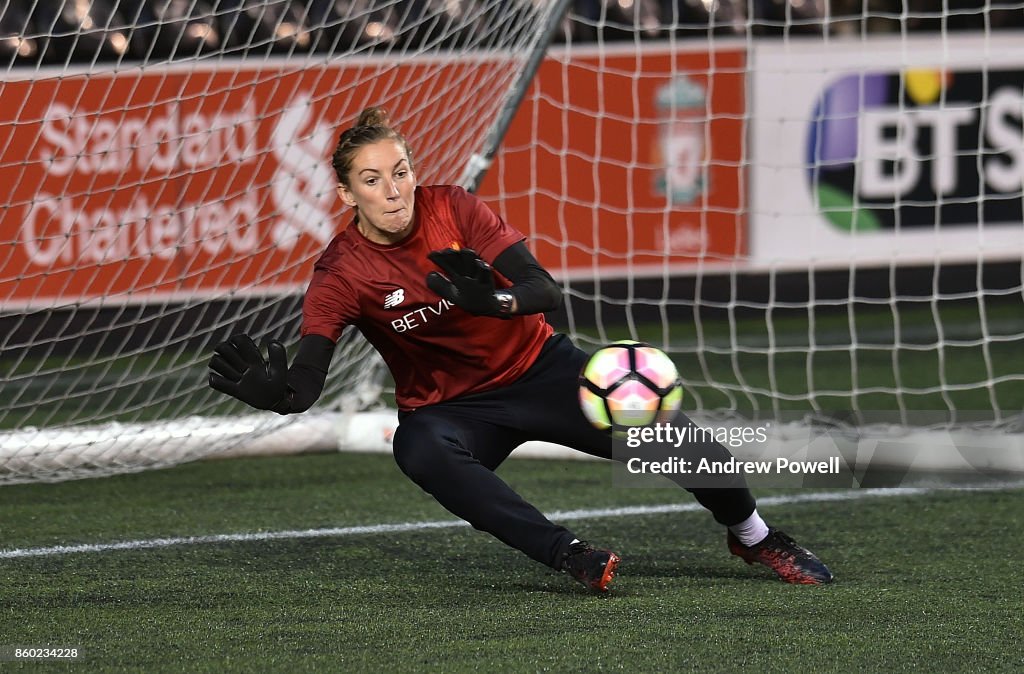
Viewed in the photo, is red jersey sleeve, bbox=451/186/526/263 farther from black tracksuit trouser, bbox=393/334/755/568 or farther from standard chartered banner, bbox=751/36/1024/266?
standard chartered banner, bbox=751/36/1024/266

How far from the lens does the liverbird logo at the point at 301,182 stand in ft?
19.8

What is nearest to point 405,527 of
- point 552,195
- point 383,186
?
point 383,186

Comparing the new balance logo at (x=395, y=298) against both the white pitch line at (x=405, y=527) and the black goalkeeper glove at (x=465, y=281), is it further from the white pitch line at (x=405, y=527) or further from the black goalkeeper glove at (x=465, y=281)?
the white pitch line at (x=405, y=527)

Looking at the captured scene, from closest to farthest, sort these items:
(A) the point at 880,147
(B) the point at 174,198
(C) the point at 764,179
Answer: (B) the point at 174,198 → (A) the point at 880,147 → (C) the point at 764,179

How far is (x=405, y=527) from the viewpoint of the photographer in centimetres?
472

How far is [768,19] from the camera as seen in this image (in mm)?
9922

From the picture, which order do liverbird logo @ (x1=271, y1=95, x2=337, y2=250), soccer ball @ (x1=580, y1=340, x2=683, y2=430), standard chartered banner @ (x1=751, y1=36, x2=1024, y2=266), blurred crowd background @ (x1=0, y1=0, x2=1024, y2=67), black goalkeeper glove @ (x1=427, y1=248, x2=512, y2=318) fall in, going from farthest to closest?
standard chartered banner @ (x1=751, y1=36, x2=1024, y2=266) → liverbird logo @ (x1=271, y1=95, x2=337, y2=250) → blurred crowd background @ (x1=0, y1=0, x2=1024, y2=67) → soccer ball @ (x1=580, y1=340, x2=683, y2=430) → black goalkeeper glove @ (x1=427, y1=248, x2=512, y2=318)

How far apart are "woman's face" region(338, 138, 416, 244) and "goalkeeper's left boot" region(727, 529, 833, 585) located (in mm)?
1188

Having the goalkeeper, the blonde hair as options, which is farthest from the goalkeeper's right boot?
the blonde hair

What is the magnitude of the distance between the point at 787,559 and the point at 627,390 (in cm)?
58

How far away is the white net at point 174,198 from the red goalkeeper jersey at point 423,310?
1.44 meters

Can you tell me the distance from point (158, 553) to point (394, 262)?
3.75 ft

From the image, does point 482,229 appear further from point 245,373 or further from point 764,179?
point 764,179

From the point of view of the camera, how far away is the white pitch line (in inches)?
174
